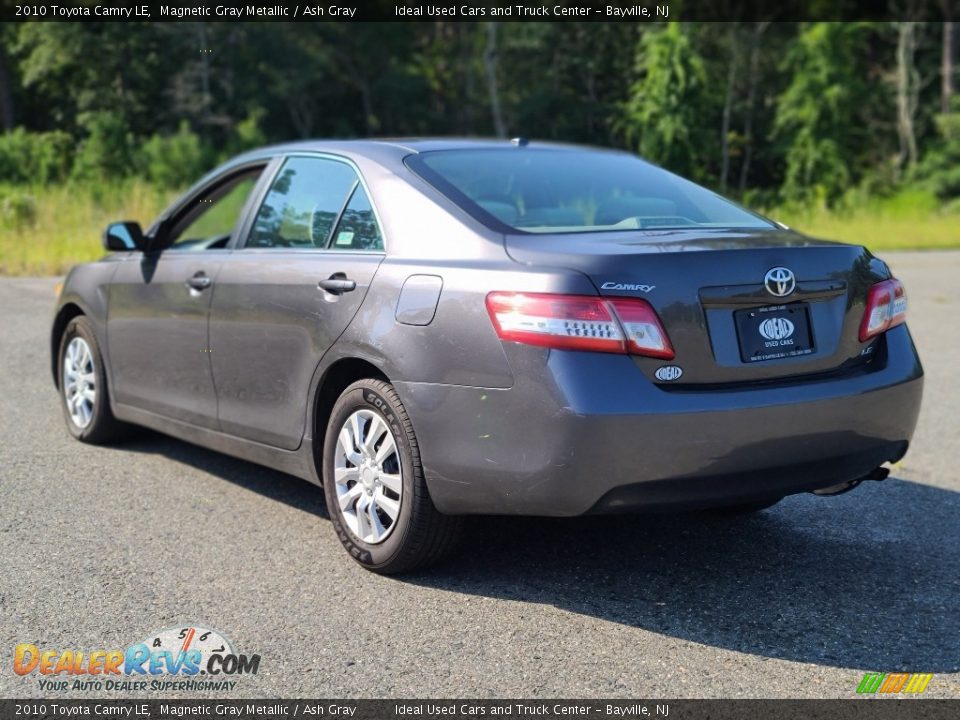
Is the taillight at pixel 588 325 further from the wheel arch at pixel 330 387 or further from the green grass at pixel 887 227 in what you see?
the green grass at pixel 887 227

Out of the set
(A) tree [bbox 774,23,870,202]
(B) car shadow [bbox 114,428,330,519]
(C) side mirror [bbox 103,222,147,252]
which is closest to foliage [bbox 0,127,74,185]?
(A) tree [bbox 774,23,870,202]

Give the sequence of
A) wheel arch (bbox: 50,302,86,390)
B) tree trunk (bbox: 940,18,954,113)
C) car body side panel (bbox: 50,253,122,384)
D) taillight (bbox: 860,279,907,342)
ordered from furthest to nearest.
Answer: tree trunk (bbox: 940,18,954,113), wheel arch (bbox: 50,302,86,390), car body side panel (bbox: 50,253,122,384), taillight (bbox: 860,279,907,342)

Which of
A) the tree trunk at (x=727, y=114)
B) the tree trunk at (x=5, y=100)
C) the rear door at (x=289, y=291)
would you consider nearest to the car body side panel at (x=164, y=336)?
the rear door at (x=289, y=291)

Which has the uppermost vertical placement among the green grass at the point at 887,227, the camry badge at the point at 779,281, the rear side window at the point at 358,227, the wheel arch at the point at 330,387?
the rear side window at the point at 358,227

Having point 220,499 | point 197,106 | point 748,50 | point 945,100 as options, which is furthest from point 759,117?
point 220,499

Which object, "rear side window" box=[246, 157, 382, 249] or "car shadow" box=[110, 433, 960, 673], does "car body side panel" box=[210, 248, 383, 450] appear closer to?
"rear side window" box=[246, 157, 382, 249]

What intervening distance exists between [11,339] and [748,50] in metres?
49.5

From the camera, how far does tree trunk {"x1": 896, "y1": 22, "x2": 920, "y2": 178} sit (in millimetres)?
47938

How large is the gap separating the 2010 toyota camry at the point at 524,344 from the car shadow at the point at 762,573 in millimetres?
348

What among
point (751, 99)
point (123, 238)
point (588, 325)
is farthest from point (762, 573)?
point (751, 99)

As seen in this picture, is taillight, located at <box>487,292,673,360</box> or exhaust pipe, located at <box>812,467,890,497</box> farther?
exhaust pipe, located at <box>812,467,890,497</box>

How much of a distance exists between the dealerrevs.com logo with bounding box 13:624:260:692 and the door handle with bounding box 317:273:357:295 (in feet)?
4.53

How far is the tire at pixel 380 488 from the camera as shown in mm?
4129

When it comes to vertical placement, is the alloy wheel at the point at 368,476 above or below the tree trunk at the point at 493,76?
below
